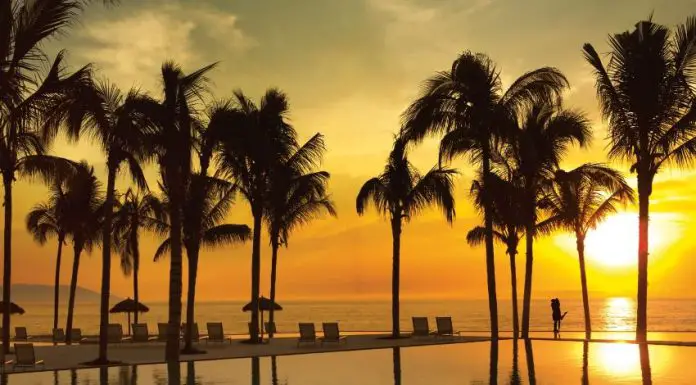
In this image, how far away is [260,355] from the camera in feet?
82.4

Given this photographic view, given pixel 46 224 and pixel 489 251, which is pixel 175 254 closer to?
pixel 489 251

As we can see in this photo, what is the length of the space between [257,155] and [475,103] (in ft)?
29.6

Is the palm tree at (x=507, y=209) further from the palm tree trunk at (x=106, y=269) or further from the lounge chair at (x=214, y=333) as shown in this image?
the palm tree trunk at (x=106, y=269)

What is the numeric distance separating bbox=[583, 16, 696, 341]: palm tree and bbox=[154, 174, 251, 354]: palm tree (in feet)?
46.3

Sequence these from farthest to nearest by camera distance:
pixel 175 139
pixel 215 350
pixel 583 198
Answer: pixel 583 198 < pixel 215 350 < pixel 175 139

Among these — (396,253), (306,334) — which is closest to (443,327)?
(396,253)

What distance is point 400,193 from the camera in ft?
108

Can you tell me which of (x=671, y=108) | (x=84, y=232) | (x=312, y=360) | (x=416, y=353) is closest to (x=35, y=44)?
(x=312, y=360)

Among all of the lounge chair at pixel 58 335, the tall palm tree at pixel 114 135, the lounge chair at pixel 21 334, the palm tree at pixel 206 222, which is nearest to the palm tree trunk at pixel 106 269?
the tall palm tree at pixel 114 135

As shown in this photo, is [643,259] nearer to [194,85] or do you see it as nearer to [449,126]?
[449,126]

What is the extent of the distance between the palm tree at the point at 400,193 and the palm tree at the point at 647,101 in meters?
9.03

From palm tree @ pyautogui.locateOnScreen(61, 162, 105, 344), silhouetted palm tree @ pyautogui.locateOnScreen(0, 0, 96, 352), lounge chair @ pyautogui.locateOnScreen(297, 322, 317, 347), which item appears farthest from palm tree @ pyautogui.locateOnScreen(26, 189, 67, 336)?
silhouetted palm tree @ pyautogui.locateOnScreen(0, 0, 96, 352)

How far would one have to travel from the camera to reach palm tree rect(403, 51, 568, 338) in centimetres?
2672

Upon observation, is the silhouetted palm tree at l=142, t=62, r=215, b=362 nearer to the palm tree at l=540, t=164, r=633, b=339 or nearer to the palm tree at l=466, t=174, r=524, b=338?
the palm tree at l=466, t=174, r=524, b=338
